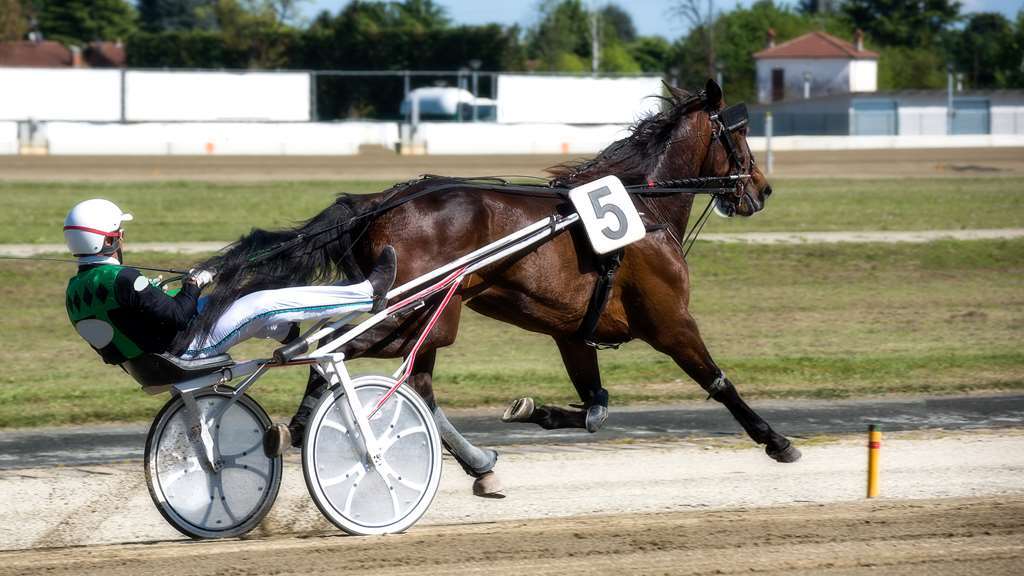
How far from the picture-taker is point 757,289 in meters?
16.4

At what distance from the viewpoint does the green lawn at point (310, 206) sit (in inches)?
803

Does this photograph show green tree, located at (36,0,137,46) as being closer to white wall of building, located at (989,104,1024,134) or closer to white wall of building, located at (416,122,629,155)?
white wall of building, located at (416,122,629,155)

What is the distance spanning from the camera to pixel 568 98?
150 feet

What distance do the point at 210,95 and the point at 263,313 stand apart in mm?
39198

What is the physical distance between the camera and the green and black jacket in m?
5.40

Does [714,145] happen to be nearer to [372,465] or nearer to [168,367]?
[372,465]

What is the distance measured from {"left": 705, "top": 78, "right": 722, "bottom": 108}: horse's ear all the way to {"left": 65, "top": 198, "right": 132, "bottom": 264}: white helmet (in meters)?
3.49

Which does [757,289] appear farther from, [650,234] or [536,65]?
[536,65]

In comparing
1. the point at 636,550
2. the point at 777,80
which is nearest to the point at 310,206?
the point at 636,550

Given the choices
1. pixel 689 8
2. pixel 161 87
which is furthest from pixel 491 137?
pixel 689 8

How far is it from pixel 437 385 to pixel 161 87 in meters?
34.8

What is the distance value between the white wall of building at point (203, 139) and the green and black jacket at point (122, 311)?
32.6 meters

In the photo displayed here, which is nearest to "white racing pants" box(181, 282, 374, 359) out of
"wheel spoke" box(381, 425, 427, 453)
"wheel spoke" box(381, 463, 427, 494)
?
"wheel spoke" box(381, 425, 427, 453)

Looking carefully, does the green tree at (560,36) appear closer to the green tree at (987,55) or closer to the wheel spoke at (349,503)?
the green tree at (987,55)
